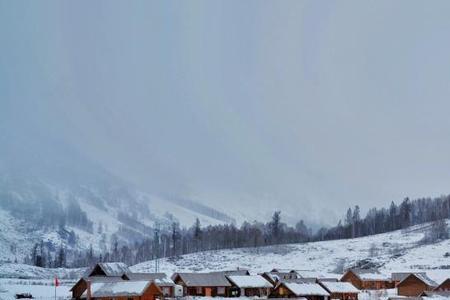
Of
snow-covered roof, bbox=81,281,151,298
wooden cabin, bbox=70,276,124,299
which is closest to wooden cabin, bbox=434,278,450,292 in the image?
snow-covered roof, bbox=81,281,151,298

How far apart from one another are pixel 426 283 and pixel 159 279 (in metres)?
41.2

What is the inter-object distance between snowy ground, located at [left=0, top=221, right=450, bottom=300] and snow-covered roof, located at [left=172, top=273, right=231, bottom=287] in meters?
33.2

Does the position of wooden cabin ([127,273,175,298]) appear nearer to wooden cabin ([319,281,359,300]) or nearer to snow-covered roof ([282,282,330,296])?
snow-covered roof ([282,282,330,296])

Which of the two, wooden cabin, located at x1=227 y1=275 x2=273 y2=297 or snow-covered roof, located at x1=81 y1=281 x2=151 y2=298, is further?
wooden cabin, located at x1=227 y1=275 x2=273 y2=297

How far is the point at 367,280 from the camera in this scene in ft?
393

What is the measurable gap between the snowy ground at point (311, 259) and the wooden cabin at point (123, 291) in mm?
48351

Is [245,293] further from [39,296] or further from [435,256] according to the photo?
[435,256]

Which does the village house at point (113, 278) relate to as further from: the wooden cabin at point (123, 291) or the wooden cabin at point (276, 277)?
the wooden cabin at point (276, 277)

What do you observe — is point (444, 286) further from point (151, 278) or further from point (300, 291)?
point (151, 278)

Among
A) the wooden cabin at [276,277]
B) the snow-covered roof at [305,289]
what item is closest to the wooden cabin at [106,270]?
the wooden cabin at [276,277]

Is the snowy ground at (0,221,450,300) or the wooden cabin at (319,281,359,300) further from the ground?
the snowy ground at (0,221,450,300)

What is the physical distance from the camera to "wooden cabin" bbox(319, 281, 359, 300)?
96312 mm

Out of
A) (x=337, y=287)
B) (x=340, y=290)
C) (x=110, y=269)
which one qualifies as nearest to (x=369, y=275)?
(x=337, y=287)

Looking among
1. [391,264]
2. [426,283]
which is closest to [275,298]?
[426,283]
